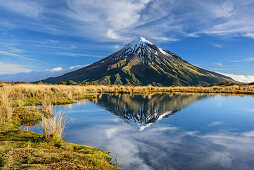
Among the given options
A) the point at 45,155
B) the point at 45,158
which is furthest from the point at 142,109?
the point at 45,158

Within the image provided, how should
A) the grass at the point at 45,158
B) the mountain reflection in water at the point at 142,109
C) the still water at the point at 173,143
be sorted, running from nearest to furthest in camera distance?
the grass at the point at 45,158
the still water at the point at 173,143
the mountain reflection in water at the point at 142,109

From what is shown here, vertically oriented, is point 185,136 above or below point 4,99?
below

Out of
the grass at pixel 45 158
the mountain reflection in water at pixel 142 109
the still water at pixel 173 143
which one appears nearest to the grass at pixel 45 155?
the grass at pixel 45 158

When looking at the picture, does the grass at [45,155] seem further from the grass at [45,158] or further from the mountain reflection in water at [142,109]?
the mountain reflection in water at [142,109]

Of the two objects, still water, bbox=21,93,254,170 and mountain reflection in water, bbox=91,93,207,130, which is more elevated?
mountain reflection in water, bbox=91,93,207,130

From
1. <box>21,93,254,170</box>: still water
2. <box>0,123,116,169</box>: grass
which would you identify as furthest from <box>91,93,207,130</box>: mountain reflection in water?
<box>0,123,116,169</box>: grass

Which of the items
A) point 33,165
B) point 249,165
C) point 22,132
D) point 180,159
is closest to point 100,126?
point 22,132

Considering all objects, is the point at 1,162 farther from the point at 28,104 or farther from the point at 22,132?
the point at 28,104

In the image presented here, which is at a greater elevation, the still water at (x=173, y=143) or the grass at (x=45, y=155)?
the grass at (x=45, y=155)

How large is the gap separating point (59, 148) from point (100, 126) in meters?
5.61

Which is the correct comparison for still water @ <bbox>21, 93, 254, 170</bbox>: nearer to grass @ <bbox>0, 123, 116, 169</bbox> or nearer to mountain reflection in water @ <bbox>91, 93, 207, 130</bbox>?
grass @ <bbox>0, 123, 116, 169</bbox>

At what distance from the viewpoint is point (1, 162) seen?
16.8 ft

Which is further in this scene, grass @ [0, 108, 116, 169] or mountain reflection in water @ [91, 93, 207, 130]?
mountain reflection in water @ [91, 93, 207, 130]

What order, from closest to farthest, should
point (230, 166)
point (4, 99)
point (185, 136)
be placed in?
point (230, 166) < point (185, 136) < point (4, 99)
